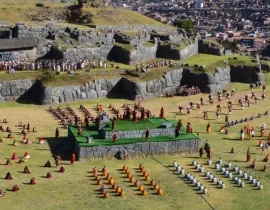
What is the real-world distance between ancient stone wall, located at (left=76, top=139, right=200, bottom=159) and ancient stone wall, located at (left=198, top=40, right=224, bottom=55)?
41886 millimetres

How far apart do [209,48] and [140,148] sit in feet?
148

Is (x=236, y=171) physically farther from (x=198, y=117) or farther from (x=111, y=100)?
(x=111, y=100)

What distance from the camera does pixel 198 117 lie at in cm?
6031

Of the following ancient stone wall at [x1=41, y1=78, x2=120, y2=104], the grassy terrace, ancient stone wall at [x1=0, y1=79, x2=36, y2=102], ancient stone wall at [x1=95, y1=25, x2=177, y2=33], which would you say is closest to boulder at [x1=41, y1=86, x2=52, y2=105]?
ancient stone wall at [x1=41, y1=78, x2=120, y2=104]

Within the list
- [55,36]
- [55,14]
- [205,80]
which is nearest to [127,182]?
[205,80]

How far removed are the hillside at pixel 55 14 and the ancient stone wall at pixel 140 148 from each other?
45.7m

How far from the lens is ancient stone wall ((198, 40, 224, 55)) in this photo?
88.4 meters

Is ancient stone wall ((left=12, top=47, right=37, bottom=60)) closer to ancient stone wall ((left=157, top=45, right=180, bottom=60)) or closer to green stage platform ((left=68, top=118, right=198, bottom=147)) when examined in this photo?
ancient stone wall ((left=157, top=45, right=180, bottom=60))

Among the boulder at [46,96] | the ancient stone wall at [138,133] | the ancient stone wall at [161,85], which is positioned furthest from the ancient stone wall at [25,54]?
the ancient stone wall at [138,133]

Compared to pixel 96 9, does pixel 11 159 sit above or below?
below

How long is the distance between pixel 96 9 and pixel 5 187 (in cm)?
6091

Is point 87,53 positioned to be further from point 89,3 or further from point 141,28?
point 89,3

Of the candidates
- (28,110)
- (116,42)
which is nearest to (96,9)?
(116,42)

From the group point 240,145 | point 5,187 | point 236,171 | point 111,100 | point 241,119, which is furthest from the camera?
point 111,100
